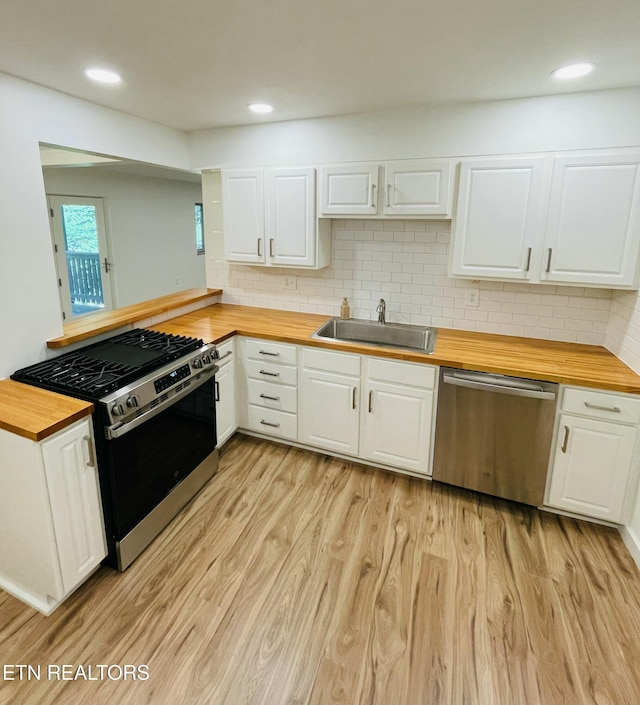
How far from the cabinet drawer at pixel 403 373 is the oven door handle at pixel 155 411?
102cm

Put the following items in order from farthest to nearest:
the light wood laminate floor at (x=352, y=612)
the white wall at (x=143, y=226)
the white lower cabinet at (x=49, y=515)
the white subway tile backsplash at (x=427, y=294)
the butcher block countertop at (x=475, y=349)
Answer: the white wall at (x=143, y=226) < the white subway tile backsplash at (x=427, y=294) < the butcher block countertop at (x=475, y=349) < the white lower cabinet at (x=49, y=515) < the light wood laminate floor at (x=352, y=612)

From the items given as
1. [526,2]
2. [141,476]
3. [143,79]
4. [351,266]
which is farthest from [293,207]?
[141,476]

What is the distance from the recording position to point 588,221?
227cm

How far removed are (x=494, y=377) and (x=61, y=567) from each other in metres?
2.30

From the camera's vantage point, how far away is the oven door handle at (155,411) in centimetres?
181

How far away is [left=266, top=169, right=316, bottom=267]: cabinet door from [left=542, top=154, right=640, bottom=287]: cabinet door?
1.50 meters

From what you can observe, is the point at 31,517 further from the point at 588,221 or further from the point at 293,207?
the point at 588,221

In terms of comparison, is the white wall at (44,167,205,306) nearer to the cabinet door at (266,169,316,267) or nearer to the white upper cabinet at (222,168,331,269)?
the white upper cabinet at (222,168,331,269)

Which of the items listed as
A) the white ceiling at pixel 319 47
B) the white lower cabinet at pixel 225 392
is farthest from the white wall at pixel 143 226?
the white lower cabinet at pixel 225 392

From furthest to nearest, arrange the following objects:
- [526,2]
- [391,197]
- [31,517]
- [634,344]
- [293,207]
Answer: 1. [293,207]
2. [391,197]
3. [634,344]
4. [31,517]
5. [526,2]

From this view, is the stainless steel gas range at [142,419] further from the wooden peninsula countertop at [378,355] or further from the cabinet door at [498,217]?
the cabinet door at [498,217]

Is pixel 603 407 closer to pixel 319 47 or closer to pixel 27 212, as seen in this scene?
pixel 319 47

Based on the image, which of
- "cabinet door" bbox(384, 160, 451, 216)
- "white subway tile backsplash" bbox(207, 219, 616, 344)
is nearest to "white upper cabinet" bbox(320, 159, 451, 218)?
"cabinet door" bbox(384, 160, 451, 216)

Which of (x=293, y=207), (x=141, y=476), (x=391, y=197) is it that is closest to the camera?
(x=141, y=476)
